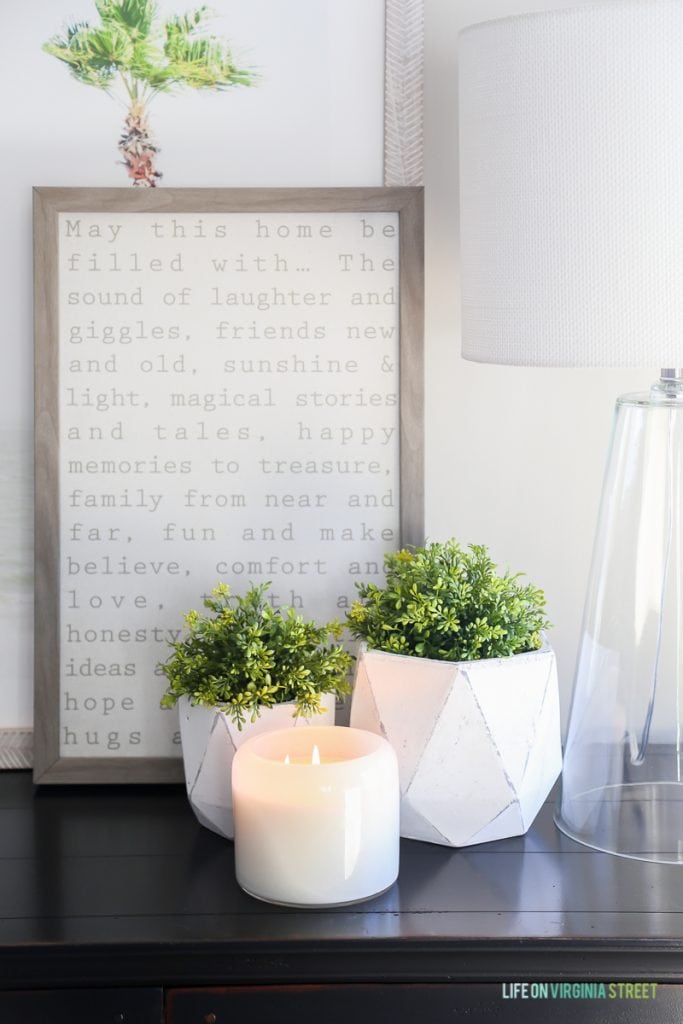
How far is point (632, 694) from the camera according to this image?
0.93 meters

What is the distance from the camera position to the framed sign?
1.07m

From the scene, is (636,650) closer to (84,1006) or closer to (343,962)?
(343,962)

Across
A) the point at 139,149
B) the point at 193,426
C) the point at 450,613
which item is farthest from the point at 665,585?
the point at 139,149

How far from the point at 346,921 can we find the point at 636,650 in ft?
1.11

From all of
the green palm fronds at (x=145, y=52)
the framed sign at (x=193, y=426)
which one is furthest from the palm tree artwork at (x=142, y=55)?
the framed sign at (x=193, y=426)

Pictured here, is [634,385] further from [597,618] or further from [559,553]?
[597,618]

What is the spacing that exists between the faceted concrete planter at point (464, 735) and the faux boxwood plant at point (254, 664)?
0.05 meters

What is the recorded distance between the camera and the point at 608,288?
0.82 metres

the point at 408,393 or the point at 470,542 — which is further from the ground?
the point at 408,393

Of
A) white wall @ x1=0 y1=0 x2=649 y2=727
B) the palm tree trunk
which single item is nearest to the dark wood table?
white wall @ x1=0 y1=0 x2=649 y2=727

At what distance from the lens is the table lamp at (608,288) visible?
2.62 ft

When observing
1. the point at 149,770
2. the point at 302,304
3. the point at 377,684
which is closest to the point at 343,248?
the point at 302,304

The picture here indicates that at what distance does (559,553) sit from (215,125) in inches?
22.0

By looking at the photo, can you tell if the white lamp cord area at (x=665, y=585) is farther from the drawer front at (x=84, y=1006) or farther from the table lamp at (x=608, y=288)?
the drawer front at (x=84, y=1006)
